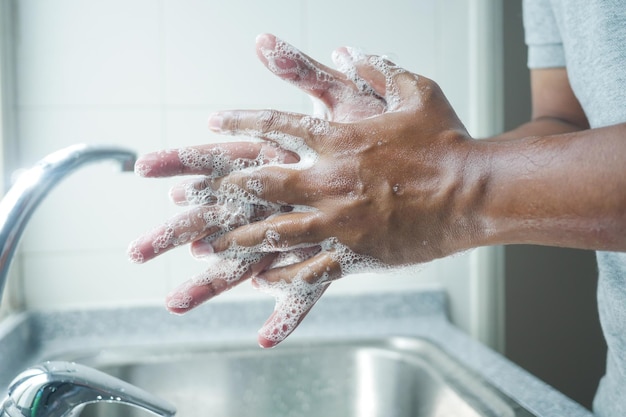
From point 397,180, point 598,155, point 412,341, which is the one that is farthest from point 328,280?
point 412,341

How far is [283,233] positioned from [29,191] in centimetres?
24

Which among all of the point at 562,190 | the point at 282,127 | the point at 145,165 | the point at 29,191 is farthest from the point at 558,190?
the point at 29,191

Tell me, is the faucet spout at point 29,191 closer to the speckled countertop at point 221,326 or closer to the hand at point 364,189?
the hand at point 364,189

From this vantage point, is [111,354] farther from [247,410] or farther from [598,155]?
[598,155]

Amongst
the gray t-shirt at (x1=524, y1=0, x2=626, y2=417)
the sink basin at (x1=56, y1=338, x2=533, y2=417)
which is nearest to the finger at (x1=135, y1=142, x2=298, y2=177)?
the gray t-shirt at (x1=524, y1=0, x2=626, y2=417)

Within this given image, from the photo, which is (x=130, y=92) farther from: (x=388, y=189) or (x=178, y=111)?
(x=388, y=189)

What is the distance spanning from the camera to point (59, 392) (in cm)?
44

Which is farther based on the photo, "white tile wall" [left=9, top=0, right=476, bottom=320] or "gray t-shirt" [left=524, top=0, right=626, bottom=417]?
"white tile wall" [left=9, top=0, right=476, bottom=320]

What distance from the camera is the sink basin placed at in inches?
36.8

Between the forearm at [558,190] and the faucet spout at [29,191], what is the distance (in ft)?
1.27

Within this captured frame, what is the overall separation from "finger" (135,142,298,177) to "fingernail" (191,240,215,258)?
63mm

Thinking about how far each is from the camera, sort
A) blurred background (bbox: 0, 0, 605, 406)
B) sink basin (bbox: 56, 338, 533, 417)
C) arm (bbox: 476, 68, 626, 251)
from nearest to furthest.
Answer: arm (bbox: 476, 68, 626, 251) < sink basin (bbox: 56, 338, 533, 417) < blurred background (bbox: 0, 0, 605, 406)

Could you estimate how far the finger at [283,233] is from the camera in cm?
44

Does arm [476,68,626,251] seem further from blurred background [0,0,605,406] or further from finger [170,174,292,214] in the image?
blurred background [0,0,605,406]
